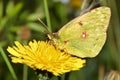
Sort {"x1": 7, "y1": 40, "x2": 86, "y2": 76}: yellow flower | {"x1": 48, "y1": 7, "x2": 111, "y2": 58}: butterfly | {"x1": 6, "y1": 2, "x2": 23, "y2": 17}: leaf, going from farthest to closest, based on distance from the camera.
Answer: {"x1": 6, "y1": 2, "x2": 23, "y2": 17}: leaf, {"x1": 48, "y1": 7, "x2": 111, "y2": 58}: butterfly, {"x1": 7, "y1": 40, "x2": 86, "y2": 76}: yellow flower

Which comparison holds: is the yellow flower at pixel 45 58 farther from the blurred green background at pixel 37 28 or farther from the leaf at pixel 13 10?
the leaf at pixel 13 10

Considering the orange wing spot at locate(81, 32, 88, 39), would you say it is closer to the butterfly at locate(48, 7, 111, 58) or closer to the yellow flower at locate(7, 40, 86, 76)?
the butterfly at locate(48, 7, 111, 58)

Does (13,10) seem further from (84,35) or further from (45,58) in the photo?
(45,58)

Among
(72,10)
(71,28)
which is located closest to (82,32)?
(71,28)

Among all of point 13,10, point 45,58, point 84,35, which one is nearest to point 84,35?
point 84,35

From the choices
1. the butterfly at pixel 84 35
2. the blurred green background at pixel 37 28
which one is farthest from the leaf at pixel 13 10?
the butterfly at pixel 84 35

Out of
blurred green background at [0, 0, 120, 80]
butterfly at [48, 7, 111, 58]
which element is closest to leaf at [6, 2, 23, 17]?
blurred green background at [0, 0, 120, 80]
